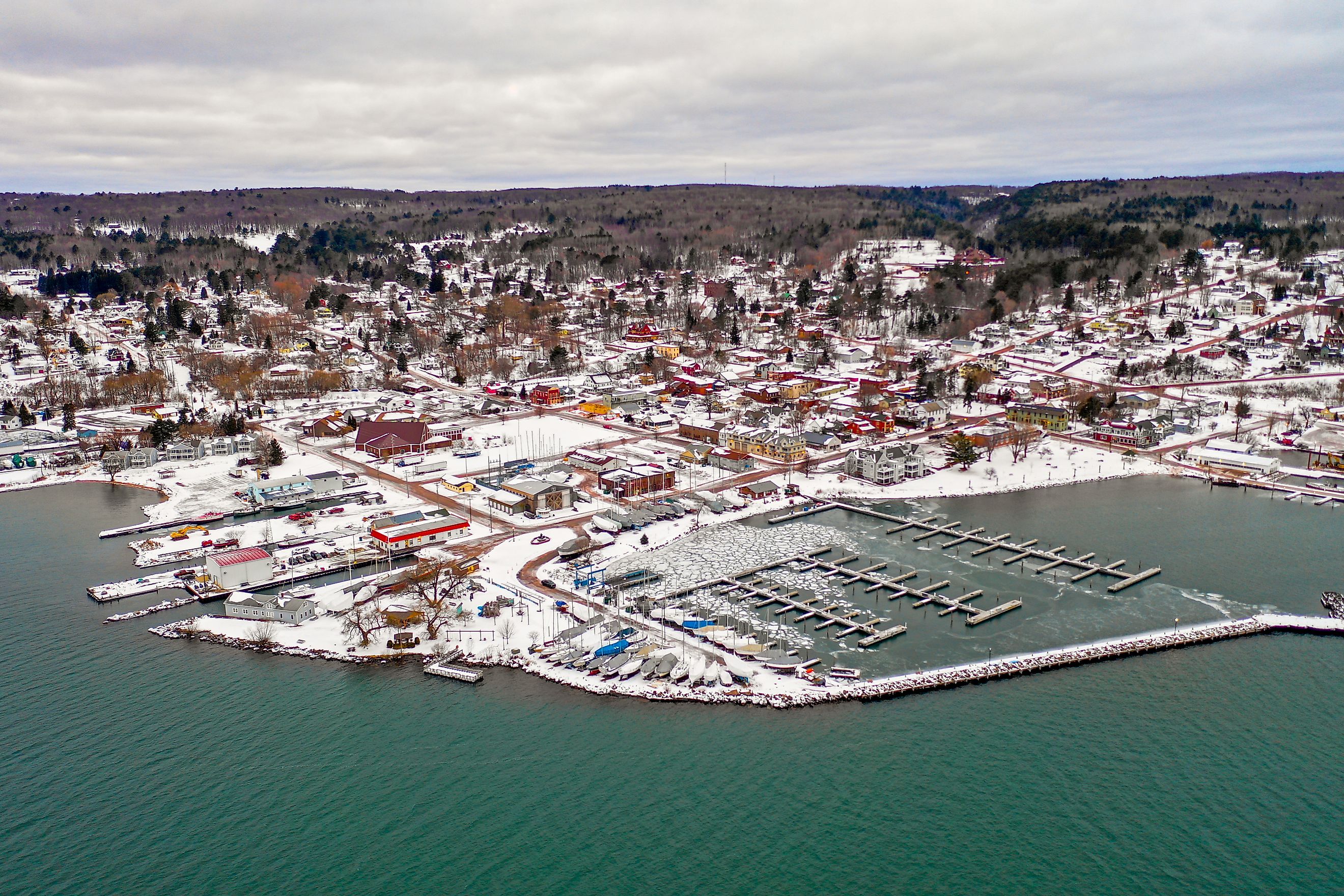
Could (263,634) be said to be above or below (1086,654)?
above

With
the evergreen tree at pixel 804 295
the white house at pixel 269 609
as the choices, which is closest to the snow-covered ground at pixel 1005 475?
the white house at pixel 269 609

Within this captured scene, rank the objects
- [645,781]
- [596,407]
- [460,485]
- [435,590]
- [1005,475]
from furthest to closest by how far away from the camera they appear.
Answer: [596,407], [1005,475], [460,485], [435,590], [645,781]

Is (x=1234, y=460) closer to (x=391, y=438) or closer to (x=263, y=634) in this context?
(x=391, y=438)

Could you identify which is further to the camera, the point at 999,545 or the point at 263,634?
the point at 999,545

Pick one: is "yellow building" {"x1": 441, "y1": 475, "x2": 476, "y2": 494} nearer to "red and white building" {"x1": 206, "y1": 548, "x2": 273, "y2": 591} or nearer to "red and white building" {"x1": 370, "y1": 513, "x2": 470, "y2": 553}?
"red and white building" {"x1": 370, "y1": 513, "x2": 470, "y2": 553}

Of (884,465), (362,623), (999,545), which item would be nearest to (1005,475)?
(884,465)

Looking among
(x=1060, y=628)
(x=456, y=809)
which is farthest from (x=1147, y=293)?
(x=456, y=809)
